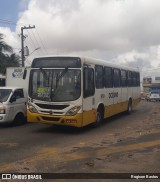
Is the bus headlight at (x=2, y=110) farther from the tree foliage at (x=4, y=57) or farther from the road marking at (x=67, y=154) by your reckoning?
the tree foliage at (x=4, y=57)

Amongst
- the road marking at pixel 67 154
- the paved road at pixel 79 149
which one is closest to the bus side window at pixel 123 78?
the paved road at pixel 79 149

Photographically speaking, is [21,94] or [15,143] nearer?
[15,143]

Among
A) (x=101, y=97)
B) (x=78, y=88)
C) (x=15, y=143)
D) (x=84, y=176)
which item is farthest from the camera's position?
(x=101, y=97)

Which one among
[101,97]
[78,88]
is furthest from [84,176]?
[101,97]

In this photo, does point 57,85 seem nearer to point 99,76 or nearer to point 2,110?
point 99,76

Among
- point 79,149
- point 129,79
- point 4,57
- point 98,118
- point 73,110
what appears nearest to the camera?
point 79,149

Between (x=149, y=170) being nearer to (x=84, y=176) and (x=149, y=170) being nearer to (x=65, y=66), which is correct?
(x=84, y=176)

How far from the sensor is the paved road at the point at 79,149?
825cm

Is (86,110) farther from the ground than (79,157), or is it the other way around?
(86,110)

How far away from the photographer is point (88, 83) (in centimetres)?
1412

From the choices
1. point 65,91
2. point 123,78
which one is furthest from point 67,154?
point 123,78

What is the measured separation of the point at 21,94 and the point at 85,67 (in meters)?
3.95

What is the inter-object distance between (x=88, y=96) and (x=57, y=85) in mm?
1329

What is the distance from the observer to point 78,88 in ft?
43.9
